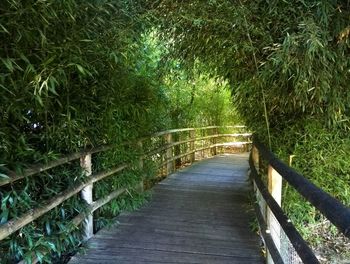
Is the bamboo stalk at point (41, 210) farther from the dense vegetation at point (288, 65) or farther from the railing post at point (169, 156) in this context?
the railing post at point (169, 156)

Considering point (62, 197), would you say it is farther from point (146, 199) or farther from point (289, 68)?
point (146, 199)

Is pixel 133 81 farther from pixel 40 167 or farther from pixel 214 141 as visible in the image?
pixel 214 141

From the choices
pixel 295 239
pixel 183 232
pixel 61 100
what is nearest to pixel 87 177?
pixel 61 100

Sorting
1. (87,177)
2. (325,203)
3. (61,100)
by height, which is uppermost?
(61,100)

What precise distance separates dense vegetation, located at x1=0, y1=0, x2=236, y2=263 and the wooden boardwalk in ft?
0.80

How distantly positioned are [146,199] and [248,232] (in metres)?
1.54

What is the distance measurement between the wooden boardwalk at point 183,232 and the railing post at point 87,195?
0.26 feet

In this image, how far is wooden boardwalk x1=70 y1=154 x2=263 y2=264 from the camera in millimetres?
3053

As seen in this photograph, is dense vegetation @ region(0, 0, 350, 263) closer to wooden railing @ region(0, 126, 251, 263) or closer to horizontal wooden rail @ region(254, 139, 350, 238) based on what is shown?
wooden railing @ region(0, 126, 251, 263)

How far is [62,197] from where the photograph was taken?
108 inches

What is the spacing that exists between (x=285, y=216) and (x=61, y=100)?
5.44 feet

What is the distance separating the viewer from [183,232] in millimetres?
3666

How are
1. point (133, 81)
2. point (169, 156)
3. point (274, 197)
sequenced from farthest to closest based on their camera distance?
point (169, 156), point (133, 81), point (274, 197)

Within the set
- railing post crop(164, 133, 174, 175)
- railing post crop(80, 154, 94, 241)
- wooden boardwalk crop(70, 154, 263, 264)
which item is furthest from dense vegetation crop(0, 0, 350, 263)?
railing post crop(164, 133, 174, 175)
